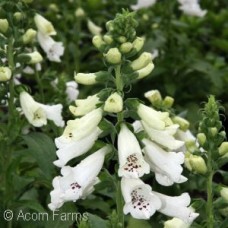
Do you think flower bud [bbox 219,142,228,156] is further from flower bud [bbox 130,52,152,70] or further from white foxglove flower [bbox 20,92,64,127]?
white foxglove flower [bbox 20,92,64,127]

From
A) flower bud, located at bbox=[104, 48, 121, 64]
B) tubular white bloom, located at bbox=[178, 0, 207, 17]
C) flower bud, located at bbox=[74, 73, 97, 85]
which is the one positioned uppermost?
flower bud, located at bbox=[104, 48, 121, 64]

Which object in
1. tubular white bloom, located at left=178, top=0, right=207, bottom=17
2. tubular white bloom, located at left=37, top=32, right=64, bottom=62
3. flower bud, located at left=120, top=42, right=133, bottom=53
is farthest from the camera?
tubular white bloom, located at left=178, top=0, right=207, bottom=17

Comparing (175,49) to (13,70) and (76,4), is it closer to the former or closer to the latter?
(76,4)

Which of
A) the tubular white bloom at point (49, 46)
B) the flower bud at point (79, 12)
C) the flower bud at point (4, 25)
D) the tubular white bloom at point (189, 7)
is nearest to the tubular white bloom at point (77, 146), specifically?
the flower bud at point (4, 25)

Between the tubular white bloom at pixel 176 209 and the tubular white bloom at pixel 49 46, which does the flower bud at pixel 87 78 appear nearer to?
the tubular white bloom at pixel 176 209

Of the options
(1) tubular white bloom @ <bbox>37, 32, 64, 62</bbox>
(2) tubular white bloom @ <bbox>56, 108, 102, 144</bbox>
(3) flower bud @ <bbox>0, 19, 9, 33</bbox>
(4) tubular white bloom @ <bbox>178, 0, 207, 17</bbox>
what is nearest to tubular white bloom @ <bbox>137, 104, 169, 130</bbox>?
(2) tubular white bloom @ <bbox>56, 108, 102, 144</bbox>

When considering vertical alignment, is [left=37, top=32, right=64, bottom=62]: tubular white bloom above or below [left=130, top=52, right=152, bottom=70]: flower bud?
below

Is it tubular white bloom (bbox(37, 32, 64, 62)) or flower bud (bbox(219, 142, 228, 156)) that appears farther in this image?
tubular white bloom (bbox(37, 32, 64, 62))

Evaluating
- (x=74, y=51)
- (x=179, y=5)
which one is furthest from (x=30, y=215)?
(x=179, y=5)
